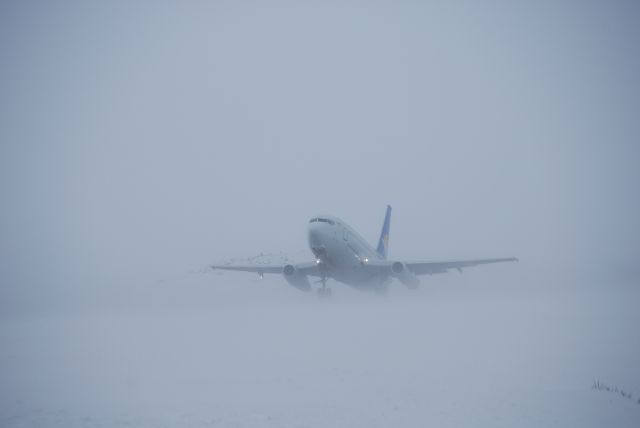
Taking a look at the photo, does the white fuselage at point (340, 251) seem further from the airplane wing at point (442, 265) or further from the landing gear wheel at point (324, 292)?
the airplane wing at point (442, 265)

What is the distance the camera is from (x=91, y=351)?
15.4 m

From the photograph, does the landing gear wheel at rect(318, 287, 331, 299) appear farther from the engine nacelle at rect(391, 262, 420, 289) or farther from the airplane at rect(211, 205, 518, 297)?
the engine nacelle at rect(391, 262, 420, 289)

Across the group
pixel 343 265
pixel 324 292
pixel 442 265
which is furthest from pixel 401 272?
pixel 324 292

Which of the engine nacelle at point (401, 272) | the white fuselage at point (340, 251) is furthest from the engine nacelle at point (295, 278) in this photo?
the engine nacelle at point (401, 272)

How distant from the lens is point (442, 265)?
3189cm

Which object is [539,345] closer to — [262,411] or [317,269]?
[262,411]

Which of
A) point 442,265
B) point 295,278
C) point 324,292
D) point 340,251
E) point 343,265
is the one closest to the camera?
point 340,251

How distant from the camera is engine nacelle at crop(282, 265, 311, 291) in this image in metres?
30.9

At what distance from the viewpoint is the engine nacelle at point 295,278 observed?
3086 centimetres

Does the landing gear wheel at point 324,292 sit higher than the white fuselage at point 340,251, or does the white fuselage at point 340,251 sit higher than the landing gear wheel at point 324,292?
the white fuselage at point 340,251

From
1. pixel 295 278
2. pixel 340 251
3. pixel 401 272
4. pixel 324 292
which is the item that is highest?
pixel 340 251

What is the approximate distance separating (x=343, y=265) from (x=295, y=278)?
13.9 feet

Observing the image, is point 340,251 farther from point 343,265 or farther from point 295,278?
point 295,278

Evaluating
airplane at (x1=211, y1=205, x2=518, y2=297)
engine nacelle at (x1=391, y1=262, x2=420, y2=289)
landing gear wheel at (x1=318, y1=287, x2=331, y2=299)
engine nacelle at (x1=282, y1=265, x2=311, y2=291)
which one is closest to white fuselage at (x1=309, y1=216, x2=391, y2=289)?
airplane at (x1=211, y1=205, x2=518, y2=297)
